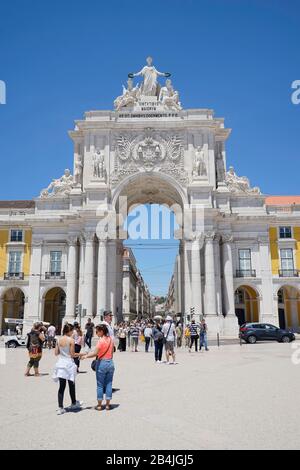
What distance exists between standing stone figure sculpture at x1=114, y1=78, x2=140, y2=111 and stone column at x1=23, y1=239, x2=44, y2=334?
670 inches

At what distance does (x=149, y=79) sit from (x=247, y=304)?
2790 centimetres

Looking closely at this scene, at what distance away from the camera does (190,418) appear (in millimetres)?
7344

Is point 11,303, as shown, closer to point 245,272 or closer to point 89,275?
point 89,275

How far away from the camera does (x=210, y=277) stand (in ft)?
121

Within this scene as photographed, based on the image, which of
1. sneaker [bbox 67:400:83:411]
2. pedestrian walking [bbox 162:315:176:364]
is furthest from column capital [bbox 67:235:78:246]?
sneaker [bbox 67:400:83:411]

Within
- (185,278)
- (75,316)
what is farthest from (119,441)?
(185,278)

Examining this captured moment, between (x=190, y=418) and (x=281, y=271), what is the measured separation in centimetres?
3588

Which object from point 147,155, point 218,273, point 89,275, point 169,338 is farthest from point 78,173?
point 169,338

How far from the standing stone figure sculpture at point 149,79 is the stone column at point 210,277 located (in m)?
17.6

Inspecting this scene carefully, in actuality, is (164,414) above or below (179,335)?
below

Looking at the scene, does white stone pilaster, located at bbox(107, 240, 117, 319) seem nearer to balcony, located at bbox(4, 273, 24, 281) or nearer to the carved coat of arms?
the carved coat of arms

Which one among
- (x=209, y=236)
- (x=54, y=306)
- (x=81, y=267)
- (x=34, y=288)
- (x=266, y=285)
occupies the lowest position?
(x=54, y=306)

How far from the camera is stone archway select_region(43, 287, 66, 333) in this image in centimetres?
4434

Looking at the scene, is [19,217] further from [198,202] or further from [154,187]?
[198,202]
